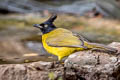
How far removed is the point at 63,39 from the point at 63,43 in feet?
0.27

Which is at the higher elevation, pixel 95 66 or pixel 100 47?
pixel 100 47

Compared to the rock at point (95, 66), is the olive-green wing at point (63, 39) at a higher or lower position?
higher

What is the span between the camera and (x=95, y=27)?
9.27 metres

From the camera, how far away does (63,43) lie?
4062mm

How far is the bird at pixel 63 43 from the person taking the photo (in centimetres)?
391

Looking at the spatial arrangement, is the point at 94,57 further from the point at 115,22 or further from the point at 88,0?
the point at 88,0

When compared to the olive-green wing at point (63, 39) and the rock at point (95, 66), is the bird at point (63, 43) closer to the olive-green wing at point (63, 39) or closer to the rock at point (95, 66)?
the olive-green wing at point (63, 39)

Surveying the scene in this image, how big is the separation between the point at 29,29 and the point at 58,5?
372 centimetres

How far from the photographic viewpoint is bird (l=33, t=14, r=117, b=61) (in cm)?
391

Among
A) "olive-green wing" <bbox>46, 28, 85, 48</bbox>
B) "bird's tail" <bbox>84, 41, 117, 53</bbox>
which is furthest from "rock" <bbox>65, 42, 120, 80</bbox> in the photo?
"olive-green wing" <bbox>46, 28, 85, 48</bbox>

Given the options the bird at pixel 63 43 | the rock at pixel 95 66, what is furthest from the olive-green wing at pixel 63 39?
the rock at pixel 95 66

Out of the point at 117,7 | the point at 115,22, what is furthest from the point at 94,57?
the point at 117,7

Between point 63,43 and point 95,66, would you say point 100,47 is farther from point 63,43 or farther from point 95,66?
point 63,43

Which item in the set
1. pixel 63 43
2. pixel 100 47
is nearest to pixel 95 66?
pixel 100 47
